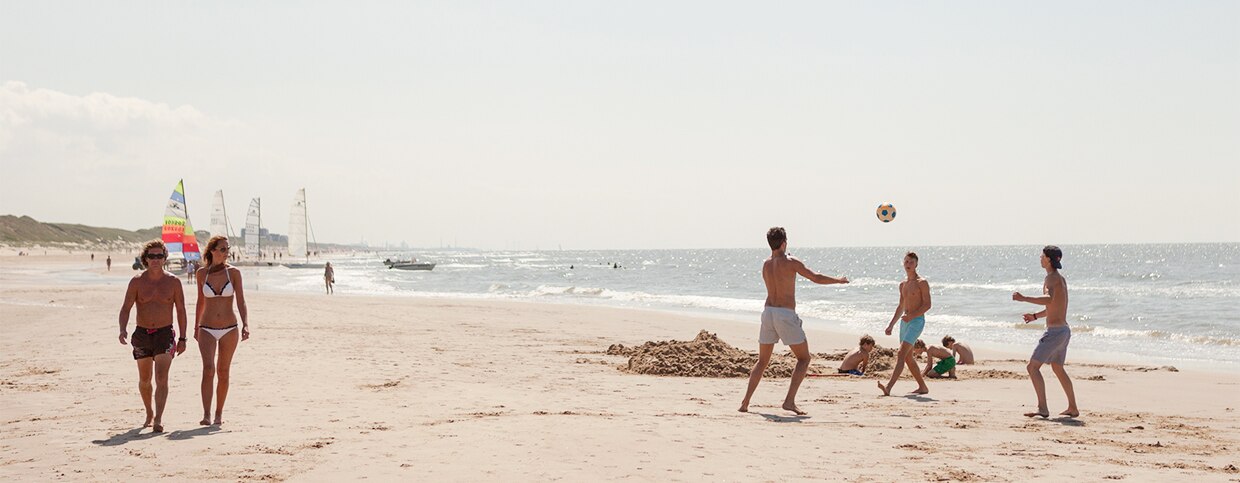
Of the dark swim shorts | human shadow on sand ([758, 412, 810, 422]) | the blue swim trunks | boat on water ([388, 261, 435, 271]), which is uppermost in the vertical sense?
the dark swim shorts

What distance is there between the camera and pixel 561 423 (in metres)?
7.25

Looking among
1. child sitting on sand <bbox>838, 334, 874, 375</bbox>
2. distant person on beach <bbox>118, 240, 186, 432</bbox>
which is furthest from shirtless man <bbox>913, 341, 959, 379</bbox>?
distant person on beach <bbox>118, 240, 186, 432</bbox>

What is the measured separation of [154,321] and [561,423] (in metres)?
3.28

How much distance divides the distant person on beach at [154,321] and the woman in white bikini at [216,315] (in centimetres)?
19

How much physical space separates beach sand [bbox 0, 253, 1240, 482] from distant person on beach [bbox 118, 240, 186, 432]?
35cm

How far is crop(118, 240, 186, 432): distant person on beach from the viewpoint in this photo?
271 inches

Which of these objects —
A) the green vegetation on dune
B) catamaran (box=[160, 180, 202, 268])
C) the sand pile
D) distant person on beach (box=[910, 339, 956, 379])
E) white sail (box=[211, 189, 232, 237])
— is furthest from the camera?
the green vegetation on dune

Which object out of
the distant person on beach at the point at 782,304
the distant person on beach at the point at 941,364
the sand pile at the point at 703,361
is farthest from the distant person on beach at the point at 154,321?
the distant person on beach at the point at 941,364

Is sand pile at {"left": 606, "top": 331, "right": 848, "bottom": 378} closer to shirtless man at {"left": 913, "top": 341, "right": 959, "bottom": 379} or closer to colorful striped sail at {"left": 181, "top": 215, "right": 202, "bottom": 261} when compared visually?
shirtless man at {"left": 913, "top": 341, "right": 959, "bottom": 379}

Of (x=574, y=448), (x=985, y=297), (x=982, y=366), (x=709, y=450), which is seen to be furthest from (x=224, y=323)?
(x=985, y=297)

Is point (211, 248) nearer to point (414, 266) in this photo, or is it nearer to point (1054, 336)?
point (1054, 336)

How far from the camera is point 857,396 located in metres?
9.55

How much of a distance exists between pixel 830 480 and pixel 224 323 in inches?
190

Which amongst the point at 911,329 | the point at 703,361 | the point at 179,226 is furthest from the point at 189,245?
the point at 911,329
